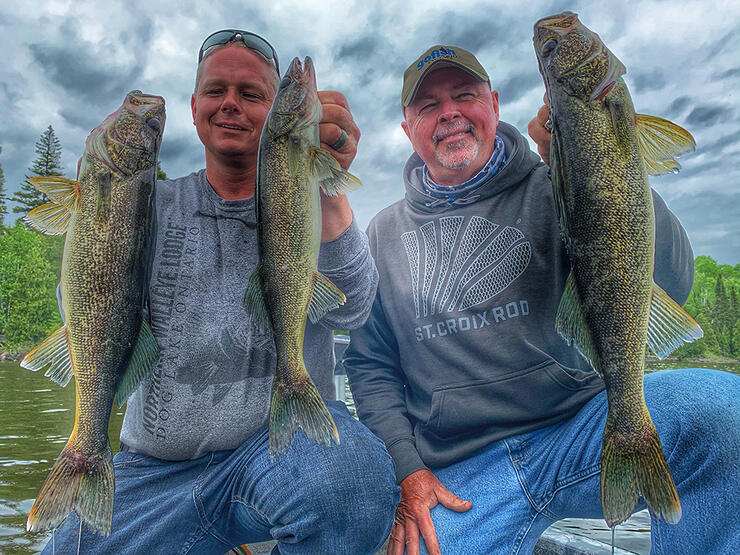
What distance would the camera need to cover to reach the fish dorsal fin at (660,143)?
6.80 ft

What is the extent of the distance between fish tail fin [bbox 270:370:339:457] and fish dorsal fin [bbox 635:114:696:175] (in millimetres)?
1675

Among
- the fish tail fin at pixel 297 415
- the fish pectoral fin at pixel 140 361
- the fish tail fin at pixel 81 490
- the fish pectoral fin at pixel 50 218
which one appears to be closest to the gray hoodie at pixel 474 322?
the fish tail fin at pixel 297 415

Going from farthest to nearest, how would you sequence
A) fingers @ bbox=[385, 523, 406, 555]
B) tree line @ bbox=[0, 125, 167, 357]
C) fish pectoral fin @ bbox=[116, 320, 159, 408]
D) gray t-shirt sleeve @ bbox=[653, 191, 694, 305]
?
tree line @ bbox=[0, 125, 167, 357] → fingers @ bbox=[385, 523, 406, 555] → gray t-shirt sleeve @ bbox=[653, 191, 694, 305] → fish pectoral fin @ bbox=[116, 320, 159, 408]

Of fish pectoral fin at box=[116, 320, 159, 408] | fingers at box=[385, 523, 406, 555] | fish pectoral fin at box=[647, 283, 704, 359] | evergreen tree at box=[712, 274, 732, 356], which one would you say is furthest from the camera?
evergreen tree at box=[712, 274, 732, 356]

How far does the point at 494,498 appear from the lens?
Result: 9.64 feet

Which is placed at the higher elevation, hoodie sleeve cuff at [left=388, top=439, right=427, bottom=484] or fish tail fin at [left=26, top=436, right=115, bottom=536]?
fish tail fin at [left=26, top=436, right=115, bottom=536]

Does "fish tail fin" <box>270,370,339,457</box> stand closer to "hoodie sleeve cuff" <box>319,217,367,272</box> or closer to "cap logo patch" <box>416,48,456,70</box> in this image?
"hoodie sleeve cuff" <box>319,217,367,272</box>

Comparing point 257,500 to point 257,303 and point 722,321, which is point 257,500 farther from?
point 722,321

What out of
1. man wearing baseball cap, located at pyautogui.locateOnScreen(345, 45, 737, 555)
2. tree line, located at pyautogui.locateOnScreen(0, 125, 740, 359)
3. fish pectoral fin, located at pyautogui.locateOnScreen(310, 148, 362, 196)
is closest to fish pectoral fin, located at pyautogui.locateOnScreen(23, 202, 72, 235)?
fish pectoral fin, located at pyautogui.locateOnScreen(310, 148, 362, 196)

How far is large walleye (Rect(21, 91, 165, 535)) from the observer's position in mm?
2162

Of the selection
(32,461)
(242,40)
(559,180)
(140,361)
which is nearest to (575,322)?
(559,180)

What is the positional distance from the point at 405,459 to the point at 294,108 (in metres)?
2.03

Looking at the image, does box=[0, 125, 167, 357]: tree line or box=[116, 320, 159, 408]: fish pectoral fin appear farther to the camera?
box=[0, 125, 167, 357]: tree line

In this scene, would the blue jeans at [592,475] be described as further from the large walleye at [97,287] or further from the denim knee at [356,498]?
the large walleye at [97,287]
